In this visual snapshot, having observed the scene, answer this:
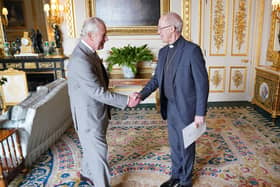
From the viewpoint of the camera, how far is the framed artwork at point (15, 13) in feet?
15.9

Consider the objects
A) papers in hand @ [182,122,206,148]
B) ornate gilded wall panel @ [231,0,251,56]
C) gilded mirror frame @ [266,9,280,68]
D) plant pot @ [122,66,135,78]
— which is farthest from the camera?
ornate gilded wall panel @ [231,0,251,56]

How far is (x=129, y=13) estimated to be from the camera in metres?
4.53

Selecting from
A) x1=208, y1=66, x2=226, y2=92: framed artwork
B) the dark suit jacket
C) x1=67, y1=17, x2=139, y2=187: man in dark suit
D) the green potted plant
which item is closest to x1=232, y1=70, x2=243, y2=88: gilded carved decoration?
x1=208, y1=66, x2=226, y2=92: framed artwork

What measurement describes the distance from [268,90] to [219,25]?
5.25 ft

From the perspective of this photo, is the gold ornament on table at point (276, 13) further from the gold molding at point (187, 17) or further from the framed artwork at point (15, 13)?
the framed artwork at point (15, 13)

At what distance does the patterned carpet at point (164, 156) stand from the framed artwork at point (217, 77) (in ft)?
3.50

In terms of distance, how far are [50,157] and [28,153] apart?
0.34m

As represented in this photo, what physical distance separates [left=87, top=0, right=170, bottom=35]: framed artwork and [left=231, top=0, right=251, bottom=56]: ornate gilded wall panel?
137 centimetres

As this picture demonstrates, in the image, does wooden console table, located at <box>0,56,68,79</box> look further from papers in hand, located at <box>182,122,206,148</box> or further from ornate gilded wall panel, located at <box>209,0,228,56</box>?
papers in hand, located at <box>182,122,206,148</box>

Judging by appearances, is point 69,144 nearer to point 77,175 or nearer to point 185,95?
point 77,175

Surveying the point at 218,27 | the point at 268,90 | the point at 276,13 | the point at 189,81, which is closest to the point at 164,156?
the point at 189,81

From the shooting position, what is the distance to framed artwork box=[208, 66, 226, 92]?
486 cm

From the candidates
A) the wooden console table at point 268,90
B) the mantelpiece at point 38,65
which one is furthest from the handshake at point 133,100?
the mantelpiece at point 38,65

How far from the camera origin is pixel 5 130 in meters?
2.32
